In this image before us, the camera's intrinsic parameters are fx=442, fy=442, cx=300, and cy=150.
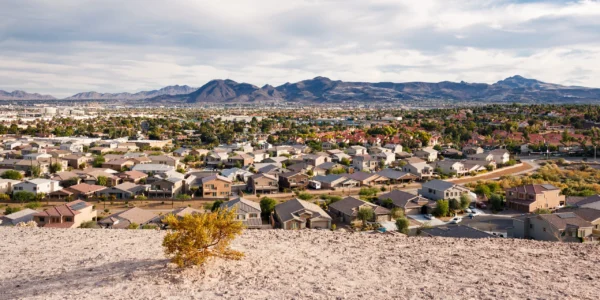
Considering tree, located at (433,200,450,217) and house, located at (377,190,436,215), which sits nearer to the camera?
tree, located at (433,200,450,217)

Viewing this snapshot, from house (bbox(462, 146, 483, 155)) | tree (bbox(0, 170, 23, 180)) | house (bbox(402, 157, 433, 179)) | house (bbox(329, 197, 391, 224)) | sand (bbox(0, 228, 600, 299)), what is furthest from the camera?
house (bbox(462, 146, 483, 155))

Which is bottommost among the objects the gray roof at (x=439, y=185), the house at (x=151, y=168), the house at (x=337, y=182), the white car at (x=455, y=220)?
the white car at (x=455, y=220)

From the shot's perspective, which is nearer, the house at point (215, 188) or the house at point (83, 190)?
the house at point (83, 190)

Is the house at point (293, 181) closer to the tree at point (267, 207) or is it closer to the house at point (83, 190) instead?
the tree at point (267, 207)

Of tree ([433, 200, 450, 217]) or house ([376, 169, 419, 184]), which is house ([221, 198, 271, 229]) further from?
house ([376, 169, 419, 184])

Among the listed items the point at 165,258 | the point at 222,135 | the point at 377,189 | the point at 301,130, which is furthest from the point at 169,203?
the point at 301,130

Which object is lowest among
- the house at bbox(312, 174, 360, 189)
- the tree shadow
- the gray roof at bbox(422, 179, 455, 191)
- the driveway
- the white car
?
the driveway

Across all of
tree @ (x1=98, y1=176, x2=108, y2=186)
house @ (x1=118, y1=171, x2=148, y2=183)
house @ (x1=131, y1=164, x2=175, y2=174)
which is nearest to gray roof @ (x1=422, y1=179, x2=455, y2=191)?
house @ (x1=131, y1=164, x2=175, y2=174)

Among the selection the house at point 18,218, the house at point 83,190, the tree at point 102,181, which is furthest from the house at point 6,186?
the house at point 18,218
